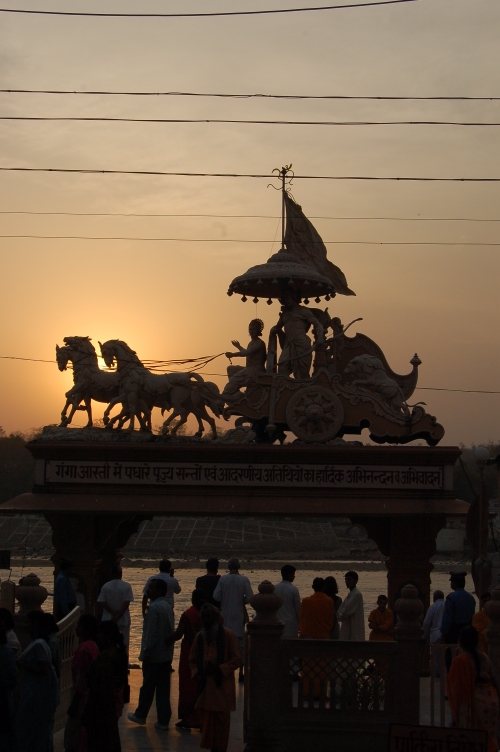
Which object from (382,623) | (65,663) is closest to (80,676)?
(65,663)

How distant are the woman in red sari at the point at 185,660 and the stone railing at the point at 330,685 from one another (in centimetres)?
92

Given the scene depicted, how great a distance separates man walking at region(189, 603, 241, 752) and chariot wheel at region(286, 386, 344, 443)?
7270 millimetres

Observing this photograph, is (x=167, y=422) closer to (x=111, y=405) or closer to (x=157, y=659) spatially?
(x=111, y=405)

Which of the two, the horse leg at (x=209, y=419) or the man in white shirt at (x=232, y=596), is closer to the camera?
the man in white shirt at (x=232, y=596)

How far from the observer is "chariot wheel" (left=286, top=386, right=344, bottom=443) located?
55.1 ft

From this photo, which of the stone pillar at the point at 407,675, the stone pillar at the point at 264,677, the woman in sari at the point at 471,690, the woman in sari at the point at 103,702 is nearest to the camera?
the woman in sari at the point at 103,702

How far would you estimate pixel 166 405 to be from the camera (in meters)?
17.4

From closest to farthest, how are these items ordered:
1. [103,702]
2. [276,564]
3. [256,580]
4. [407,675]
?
[103,702]
[407,675]
[256,580]
[276,564]

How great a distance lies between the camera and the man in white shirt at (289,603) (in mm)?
13336

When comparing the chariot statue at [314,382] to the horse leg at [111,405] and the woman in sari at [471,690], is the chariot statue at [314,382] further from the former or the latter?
the woman in sari at [471,690]

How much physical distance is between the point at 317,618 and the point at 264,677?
2663mm

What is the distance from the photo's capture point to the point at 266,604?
9828mm

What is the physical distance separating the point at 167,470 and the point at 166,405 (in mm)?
1242

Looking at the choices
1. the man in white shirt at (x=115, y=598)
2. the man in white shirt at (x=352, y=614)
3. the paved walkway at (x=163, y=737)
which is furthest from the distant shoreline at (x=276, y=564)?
the paved walkway at (x=163, y=737)
